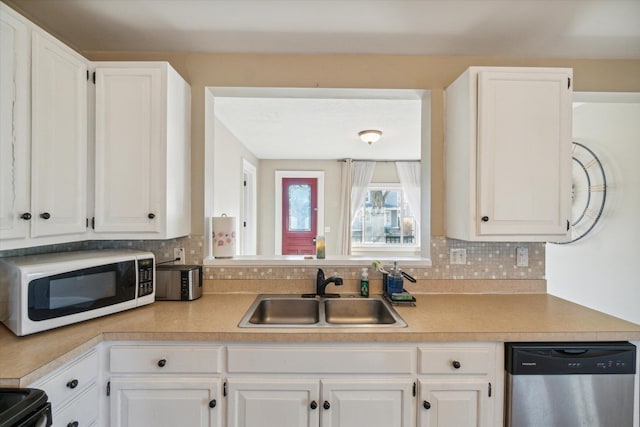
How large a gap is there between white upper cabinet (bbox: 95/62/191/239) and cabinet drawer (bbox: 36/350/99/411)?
0.61 metres

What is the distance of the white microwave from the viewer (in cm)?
111

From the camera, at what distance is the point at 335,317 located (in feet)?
5.58

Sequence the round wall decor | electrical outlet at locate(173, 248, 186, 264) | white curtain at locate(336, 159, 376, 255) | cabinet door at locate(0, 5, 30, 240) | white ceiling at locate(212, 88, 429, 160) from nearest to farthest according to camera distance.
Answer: cabinet door at locate(0, 5, 30, 240) < electrical outlet at locate(173, 248, 186, 264) < white ceiling at locate(212, 88, 429, 160) < the round wall decor < white curtain at locate(336, 159, 376, 255)

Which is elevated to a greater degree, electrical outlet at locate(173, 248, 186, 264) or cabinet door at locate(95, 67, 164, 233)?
cabinet door at locate(95, 67, 164, 233)

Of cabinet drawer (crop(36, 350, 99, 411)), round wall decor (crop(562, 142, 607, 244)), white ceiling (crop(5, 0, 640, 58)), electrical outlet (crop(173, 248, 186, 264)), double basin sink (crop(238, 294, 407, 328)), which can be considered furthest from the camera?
round wall decor (crop(562, 142, 607, 244))

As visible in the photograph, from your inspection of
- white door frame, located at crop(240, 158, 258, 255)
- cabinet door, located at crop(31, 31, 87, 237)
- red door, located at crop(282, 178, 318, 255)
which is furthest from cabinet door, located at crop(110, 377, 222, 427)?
red door, located at crop(282, 178, 318, 255)

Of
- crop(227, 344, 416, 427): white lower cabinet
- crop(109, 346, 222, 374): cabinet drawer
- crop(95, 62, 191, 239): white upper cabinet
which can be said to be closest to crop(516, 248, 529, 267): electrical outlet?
crop(227, 344, 416, 427): white lower cabinet

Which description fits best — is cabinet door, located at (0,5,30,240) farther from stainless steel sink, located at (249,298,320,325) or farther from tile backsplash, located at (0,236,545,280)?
stainless steel sink, located at (249,298,320,325)

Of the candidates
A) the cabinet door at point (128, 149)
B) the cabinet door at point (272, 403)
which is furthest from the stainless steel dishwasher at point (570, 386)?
the cabinet door at point (128, 149)

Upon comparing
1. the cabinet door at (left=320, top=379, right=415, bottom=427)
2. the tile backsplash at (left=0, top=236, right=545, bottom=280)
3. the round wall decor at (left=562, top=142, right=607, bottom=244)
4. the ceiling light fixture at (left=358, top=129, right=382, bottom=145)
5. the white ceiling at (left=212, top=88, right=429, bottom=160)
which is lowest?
the cabinet door at (left=320, top=379, right=415, bottom=427)

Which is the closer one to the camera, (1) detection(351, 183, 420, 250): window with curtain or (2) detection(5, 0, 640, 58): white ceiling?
(2) detection(5, 0, 640, 58): white ceiling

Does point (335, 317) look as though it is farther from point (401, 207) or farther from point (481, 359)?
point (401, 207)

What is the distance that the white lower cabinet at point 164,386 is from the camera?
121 cm

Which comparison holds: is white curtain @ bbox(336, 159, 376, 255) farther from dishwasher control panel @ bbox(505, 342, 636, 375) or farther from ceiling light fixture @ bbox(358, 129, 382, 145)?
dishwasher control panel @ bbox(505, 342, 636, 375)
